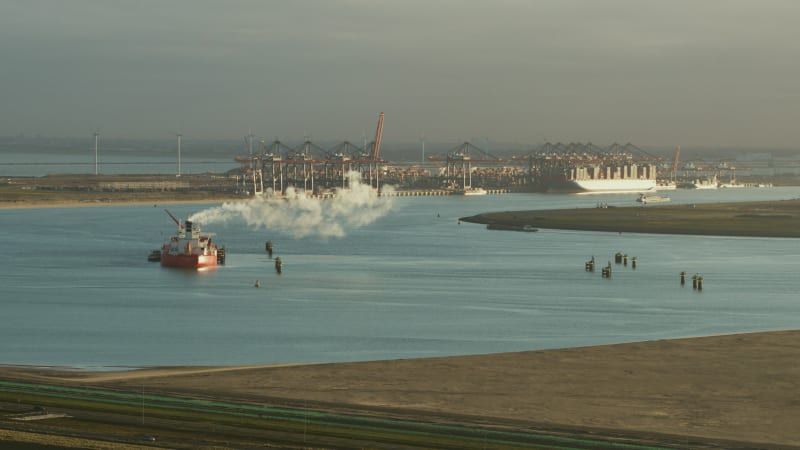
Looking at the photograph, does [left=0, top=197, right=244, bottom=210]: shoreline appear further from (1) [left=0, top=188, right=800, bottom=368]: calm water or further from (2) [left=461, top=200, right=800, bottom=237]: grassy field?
(1) [left=0, top=188, right=800, bottom=368]: calm water

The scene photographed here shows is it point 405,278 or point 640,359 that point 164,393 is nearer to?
point 640,359

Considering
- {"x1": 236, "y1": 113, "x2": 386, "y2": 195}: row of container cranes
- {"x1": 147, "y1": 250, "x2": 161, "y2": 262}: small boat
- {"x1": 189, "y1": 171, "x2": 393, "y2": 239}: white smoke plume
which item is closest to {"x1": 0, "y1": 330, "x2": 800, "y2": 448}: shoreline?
A: {"x1": 147, "y1": 250, "x2": 161, "y2": 262}: small boat

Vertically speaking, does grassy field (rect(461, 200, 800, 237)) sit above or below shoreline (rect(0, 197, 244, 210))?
below

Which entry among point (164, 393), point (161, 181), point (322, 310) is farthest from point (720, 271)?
point (161, 181)

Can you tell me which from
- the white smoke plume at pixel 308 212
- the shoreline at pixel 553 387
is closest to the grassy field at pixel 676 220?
the white smoke plume at pixel 308 212

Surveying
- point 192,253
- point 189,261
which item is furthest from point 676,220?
point 189,261

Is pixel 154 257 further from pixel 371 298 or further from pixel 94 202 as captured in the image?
pixel 94 202

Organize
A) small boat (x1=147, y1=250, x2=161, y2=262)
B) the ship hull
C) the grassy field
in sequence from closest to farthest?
the ship hull, small boat (x1=147, y1=250, x2=161, y2=262), the grassy field

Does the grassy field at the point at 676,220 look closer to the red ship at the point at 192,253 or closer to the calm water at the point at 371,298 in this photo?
the calm water at the point at 371,298
